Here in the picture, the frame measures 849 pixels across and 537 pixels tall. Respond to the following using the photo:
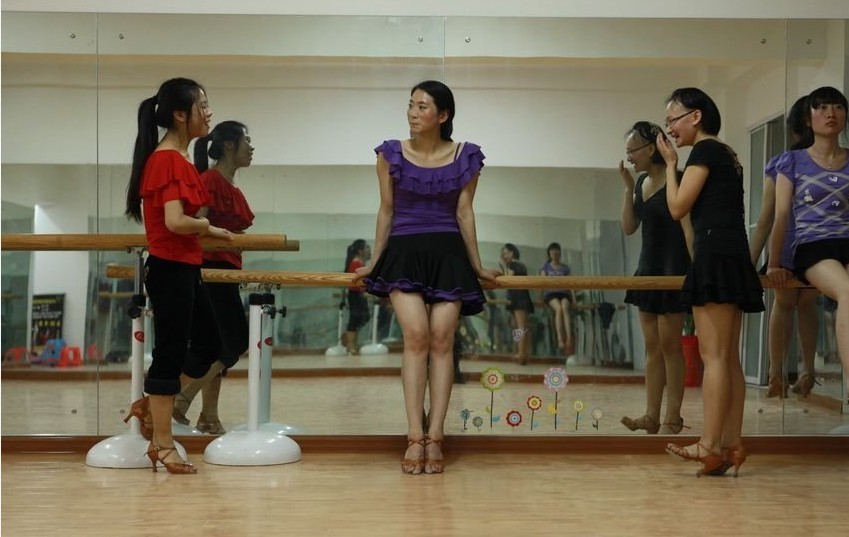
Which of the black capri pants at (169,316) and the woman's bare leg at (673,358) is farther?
the woman's bare leg at (673,358)

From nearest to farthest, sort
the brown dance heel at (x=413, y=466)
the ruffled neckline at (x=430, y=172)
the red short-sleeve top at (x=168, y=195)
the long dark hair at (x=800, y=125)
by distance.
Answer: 1. the red short-sleeve top at (x=168, y=195)
2. the brown dance heel at (x=413, y=466)
3. the ruffled neckline at (x=430, y=172)
4. the long dark hair at (x=800, y=125)

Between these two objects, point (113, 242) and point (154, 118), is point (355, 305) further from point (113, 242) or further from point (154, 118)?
point (154, 118)

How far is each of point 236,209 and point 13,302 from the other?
1.01 meters

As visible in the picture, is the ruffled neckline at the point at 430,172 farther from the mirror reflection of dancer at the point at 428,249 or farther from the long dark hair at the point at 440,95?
the long dark hair at the point at 440,95

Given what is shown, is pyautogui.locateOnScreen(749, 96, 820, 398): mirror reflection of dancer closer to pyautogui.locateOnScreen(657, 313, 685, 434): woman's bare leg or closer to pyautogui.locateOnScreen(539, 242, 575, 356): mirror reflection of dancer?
pyautogui.locateOnScreen(657, 313, 685, 434): woman's bare leg

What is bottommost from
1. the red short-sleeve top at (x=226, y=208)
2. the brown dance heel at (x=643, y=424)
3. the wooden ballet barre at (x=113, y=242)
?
the brown dance heel at (x=643, y=424)

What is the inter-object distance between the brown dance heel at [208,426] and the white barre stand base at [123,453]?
1.49 ft

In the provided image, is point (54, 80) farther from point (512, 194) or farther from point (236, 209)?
point (512, 194)

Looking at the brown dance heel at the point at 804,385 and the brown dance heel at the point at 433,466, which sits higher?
the brown dance heel at the point at 804,385

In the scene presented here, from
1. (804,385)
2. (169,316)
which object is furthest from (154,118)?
(804,385)

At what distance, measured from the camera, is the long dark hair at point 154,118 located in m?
3.39

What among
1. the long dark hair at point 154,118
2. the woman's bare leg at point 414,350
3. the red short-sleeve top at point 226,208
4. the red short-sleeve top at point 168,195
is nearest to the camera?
the red short-sleeve top at point 168,195

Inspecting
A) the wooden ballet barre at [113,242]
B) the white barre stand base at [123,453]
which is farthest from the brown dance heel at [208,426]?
the wooden ballet barre at [113,242]

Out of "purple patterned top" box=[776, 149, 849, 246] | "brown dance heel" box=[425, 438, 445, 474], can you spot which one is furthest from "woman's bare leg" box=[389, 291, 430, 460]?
"purple patterned top" box=[776, 149, 849, 246]
